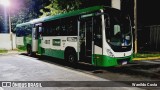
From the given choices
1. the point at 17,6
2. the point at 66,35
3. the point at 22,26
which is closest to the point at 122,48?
the point at 66,35

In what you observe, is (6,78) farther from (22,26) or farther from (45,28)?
(22,26)

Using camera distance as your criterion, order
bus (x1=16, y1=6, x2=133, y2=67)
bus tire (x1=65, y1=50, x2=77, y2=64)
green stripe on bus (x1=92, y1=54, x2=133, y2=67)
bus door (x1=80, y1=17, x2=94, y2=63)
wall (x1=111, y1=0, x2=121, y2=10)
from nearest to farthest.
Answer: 1. green stripe on bus (x1=92, y1=54, x2=133, y2=67)
2. bus (x1=16, y1=6, x2=133, y2=67)
3. bus door (x1=80, y1=17, x2=94, y2=63)
4. bus tire (x1=65, y1=50, x2=77, y2=64)
5. wall (x1=111, y1=0, x2=121, y2=10)

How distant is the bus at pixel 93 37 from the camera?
10570 millimetres

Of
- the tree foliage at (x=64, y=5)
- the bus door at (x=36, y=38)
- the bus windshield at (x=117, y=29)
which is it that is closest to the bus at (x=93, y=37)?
the bus windshield at (x=117, y=29)

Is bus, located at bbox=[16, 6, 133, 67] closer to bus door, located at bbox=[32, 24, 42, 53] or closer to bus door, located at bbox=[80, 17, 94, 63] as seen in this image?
bus door, located at bbox=[80, 17, 94, 63]

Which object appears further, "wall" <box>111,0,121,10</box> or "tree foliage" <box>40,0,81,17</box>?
"tree foliage" <box>40,0,81,17</box>

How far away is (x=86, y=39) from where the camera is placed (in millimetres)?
11703

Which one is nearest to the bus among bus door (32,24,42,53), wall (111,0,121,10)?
bus door (32,24,42,53)

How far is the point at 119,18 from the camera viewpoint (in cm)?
1121

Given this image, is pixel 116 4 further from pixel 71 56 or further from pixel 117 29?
pixel 117 29

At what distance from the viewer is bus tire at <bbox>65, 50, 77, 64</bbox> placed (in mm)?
12836

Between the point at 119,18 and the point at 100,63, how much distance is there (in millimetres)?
2426

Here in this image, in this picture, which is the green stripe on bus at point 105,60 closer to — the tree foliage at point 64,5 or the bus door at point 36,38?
the bus door at point 36,38

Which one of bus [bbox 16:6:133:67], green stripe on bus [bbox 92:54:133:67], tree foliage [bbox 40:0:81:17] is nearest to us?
green stripe on bus [bbox 92:54:133:67]
